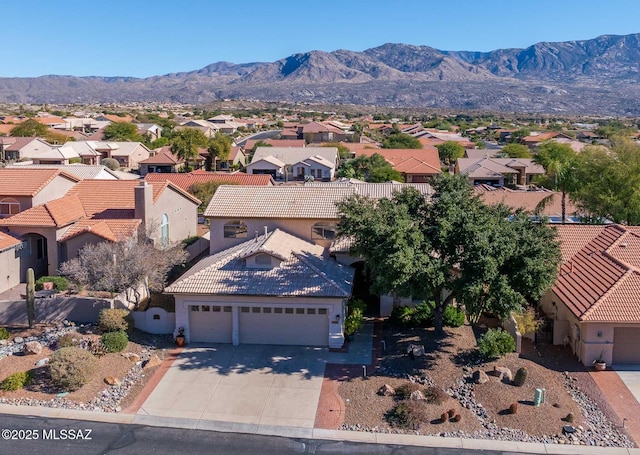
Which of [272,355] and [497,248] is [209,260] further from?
[497,248]

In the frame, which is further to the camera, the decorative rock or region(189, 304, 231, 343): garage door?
region(189, 304, 231, 343): garage door

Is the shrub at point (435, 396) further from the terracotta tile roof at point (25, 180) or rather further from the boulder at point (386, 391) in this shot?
the terracotta tile roof at point (25, 180)

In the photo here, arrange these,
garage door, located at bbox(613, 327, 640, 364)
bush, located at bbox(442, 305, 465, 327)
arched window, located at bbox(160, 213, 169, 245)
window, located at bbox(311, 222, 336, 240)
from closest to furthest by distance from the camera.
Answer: garage door, located at bbox(613, 327, 640, 364)
bush, located at bbox(442, 305, 465, 327)
window, located at bbox(311, 222, 336, 240)
arched window, located at bbox(160, 213, 169, 245)

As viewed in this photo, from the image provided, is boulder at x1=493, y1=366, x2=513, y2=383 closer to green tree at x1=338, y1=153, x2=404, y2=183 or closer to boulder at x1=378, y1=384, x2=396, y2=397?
boulder at x1=378, y1=384, x2=396, y2=397

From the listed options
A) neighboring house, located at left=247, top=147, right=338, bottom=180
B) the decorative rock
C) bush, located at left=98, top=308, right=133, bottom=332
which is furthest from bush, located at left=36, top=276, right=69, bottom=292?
neighboring house, located at left=247, top=147, right=338, bottom=180

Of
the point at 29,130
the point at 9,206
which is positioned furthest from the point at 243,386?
the point at 29,130

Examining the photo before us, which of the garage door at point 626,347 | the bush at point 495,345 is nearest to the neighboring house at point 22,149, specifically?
the bush at point 495,345
